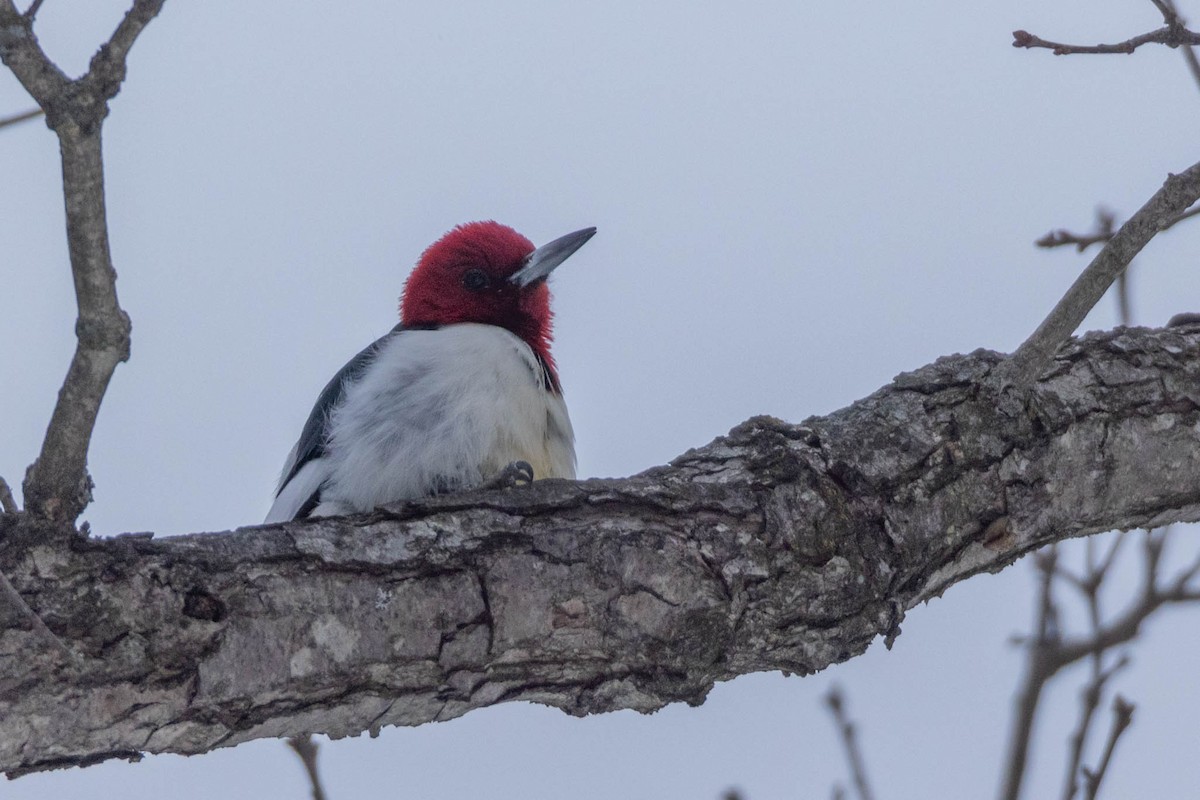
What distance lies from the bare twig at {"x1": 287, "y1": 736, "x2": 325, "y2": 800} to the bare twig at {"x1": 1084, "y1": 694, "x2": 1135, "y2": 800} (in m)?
1.57

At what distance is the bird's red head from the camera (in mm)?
4871

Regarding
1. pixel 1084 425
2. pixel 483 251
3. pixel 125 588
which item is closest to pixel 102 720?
pixel 125 588

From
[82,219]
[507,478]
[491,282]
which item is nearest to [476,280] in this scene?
[491,282]

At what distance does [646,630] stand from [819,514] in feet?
1.64

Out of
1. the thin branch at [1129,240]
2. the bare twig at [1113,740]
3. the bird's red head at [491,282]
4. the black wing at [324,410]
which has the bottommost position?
the bare twig at [1113,740]

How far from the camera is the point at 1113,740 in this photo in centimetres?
272

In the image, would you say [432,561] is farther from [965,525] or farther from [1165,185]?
[1165,185]

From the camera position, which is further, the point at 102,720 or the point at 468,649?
the point at 468,649

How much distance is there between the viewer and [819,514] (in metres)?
3.00

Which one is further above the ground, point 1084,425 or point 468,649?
point 1084,425

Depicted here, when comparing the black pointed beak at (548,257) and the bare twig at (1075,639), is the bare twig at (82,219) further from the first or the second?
the black pointed beak at (548,257)

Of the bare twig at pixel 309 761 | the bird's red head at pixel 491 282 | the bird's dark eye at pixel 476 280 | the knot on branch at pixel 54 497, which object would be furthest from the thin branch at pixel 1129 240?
the bird's dark eye at pixel 476 280

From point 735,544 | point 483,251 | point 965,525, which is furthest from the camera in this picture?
point 483,251

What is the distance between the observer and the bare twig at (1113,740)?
2.65m
